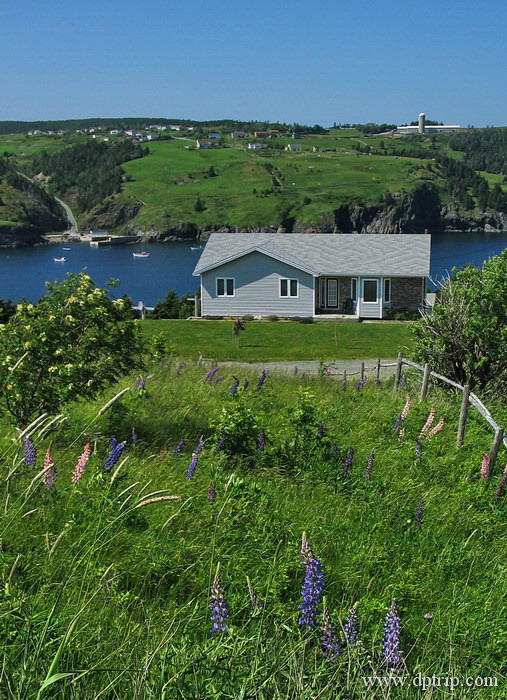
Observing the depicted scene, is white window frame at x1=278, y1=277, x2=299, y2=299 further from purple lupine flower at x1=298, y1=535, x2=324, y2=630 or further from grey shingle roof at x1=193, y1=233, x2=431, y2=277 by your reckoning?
purple lupine flower at x1=298, y1=535, x2=324, y2=630

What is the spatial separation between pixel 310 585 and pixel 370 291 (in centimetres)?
4476

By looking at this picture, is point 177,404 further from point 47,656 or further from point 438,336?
point 47,656

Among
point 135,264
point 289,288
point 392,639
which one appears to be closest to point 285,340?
point 289,288

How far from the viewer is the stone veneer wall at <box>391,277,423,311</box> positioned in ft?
158

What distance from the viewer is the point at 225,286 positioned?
161 feet

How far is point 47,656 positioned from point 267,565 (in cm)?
229

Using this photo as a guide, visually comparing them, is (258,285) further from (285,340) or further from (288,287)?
(285,340)

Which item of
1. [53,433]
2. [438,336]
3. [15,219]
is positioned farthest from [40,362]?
[15,219]

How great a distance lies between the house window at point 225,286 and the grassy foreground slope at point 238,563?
127ft

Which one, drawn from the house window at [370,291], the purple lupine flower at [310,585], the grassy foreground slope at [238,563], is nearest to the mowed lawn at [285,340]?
the house window at [370,291]

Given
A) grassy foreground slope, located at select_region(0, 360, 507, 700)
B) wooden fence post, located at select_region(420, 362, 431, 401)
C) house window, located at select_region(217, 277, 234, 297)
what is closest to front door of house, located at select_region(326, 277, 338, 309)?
house window, located at select_region(217, 277, 234, 297)

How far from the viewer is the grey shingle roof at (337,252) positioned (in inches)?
1905

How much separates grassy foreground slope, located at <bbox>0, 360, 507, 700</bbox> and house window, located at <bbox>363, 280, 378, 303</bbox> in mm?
37972

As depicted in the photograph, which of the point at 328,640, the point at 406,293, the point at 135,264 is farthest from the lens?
the point at 135,264
